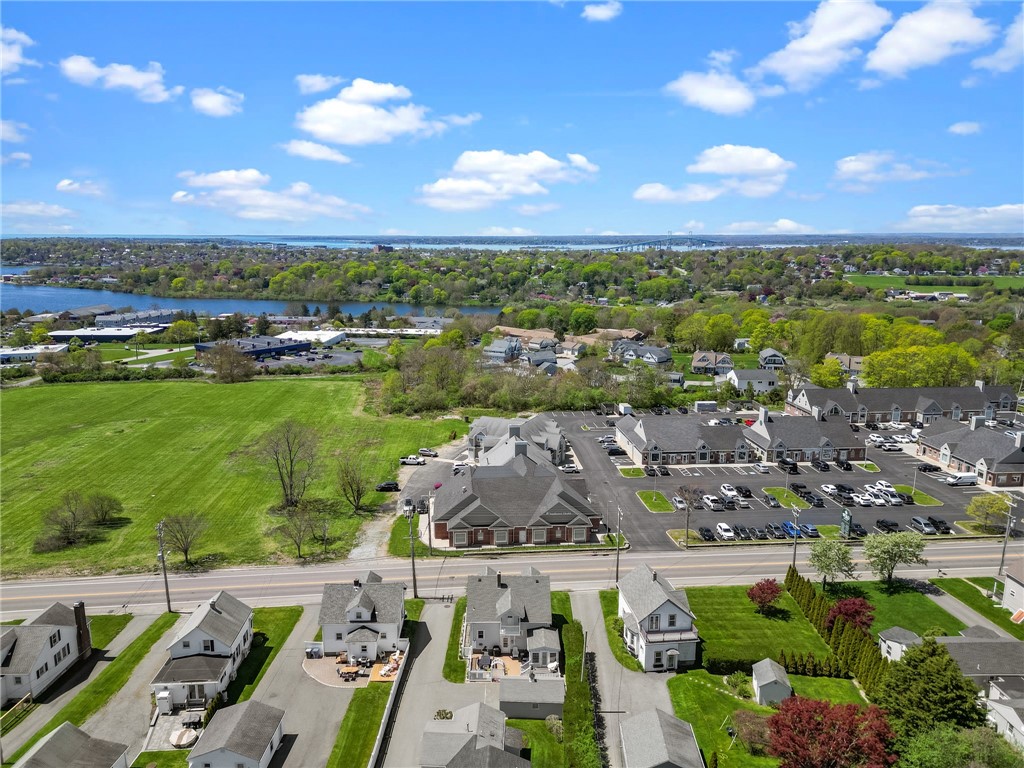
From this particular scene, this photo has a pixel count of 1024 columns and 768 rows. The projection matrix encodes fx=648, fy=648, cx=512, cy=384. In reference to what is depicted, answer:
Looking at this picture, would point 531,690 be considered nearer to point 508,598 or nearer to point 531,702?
point 531,702

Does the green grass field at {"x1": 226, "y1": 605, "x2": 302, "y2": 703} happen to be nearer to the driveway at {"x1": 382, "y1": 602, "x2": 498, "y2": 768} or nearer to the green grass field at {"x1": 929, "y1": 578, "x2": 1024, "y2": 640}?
the driveway at {"x1": 382, "y1": 602, "x2": 498, "y2": 768}

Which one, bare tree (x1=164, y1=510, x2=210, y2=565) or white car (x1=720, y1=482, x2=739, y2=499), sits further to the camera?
white car (x1=720, y1=482, x2=739, y2=499)

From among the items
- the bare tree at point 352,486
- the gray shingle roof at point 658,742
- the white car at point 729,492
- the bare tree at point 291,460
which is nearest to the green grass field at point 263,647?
the bare tree at point 352,486

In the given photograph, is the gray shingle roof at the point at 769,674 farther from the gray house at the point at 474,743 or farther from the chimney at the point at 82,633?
the chimney at the point at 82,633

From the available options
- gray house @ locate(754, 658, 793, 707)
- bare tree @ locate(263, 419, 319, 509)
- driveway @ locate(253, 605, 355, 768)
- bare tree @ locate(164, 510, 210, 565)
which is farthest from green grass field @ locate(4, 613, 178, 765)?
gray house @ locate(754, 658, 793, 707)

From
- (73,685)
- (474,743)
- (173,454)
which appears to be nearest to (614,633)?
(474,743)

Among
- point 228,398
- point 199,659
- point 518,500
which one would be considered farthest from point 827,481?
point 228,398

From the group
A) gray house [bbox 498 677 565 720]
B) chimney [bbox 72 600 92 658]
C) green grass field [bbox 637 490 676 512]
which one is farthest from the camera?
green grass field [bbox 637 490 676 512]
